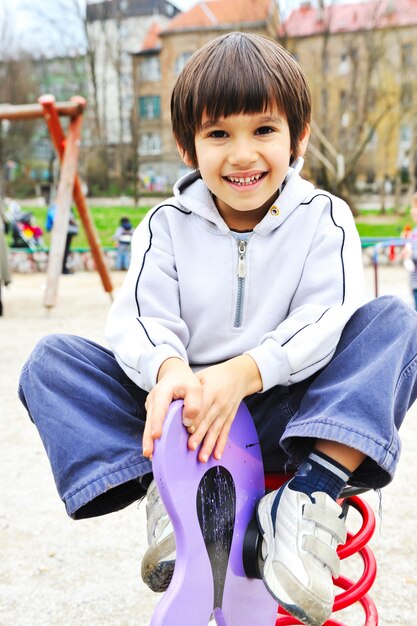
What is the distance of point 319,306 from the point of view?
1.13 metres

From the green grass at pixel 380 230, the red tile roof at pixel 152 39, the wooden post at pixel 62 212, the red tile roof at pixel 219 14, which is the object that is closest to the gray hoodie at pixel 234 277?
the wooden post at pixel 62 212

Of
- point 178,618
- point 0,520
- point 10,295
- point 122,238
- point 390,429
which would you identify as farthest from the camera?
point 122,238

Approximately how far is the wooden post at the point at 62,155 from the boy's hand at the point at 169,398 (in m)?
5.11

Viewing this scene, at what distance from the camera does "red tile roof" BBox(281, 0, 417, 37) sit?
47.2 feet

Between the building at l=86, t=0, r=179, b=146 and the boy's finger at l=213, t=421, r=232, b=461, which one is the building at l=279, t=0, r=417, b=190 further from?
the boy's finger at l=213, t=421, r=232, b=461

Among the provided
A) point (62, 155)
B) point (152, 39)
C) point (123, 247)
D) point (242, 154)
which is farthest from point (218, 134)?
point (152, 39)

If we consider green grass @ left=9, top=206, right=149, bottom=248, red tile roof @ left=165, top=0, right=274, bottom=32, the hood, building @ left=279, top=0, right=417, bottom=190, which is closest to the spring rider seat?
the hood

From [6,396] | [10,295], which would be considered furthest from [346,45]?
[6,396]

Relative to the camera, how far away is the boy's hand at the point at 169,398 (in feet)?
2.85

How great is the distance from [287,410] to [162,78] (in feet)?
93.8

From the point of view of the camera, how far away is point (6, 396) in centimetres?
346

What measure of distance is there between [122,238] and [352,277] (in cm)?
815

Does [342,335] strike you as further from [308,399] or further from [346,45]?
[346,45]

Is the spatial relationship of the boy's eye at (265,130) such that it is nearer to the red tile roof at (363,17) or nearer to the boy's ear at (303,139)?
the boy's ear at (303,139)
